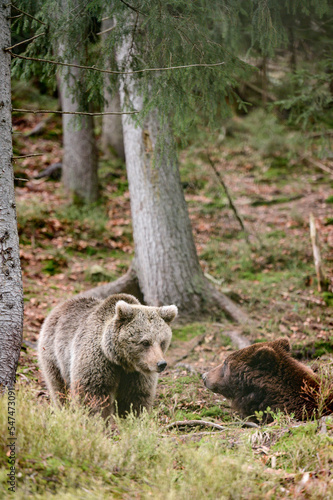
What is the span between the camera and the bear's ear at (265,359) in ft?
17.3

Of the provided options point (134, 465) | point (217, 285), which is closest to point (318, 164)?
point (217, 285)

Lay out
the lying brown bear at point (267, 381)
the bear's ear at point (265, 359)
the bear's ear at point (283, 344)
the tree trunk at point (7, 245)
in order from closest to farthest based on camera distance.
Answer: the tree trunk at point (7, 245)
the lying brown bear at point (267, 381)
the bear's ear at point (265, 359)
the bear's ear at point (283, 344)

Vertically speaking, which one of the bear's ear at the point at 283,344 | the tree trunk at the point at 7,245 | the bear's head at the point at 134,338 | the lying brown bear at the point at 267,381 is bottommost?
the lying brown bear at the point at 267,381

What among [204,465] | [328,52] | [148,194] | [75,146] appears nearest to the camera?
[204,465]

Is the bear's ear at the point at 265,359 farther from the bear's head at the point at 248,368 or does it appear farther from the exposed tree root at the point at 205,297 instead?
the exposed tree root at the point at 205,297

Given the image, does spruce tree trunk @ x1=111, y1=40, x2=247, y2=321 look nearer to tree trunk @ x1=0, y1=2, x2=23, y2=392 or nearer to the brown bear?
the brown bear

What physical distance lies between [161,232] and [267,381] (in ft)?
12.4

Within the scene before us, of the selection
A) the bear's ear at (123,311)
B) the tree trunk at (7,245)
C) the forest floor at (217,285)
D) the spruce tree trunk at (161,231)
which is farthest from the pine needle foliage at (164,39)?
the bear's ear at (123,311)

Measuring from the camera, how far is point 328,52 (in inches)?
354

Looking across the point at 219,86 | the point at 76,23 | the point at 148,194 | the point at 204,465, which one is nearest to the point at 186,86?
the point at 219,86

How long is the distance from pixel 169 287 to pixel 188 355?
1419 mm

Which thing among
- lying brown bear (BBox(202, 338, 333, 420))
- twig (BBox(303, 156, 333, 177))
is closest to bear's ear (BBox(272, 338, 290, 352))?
lying brown bear (BBox(202, 338, 333, 420))

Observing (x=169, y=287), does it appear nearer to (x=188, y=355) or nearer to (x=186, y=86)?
(x=188, y=355)

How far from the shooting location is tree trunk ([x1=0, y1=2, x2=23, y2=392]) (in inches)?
175
